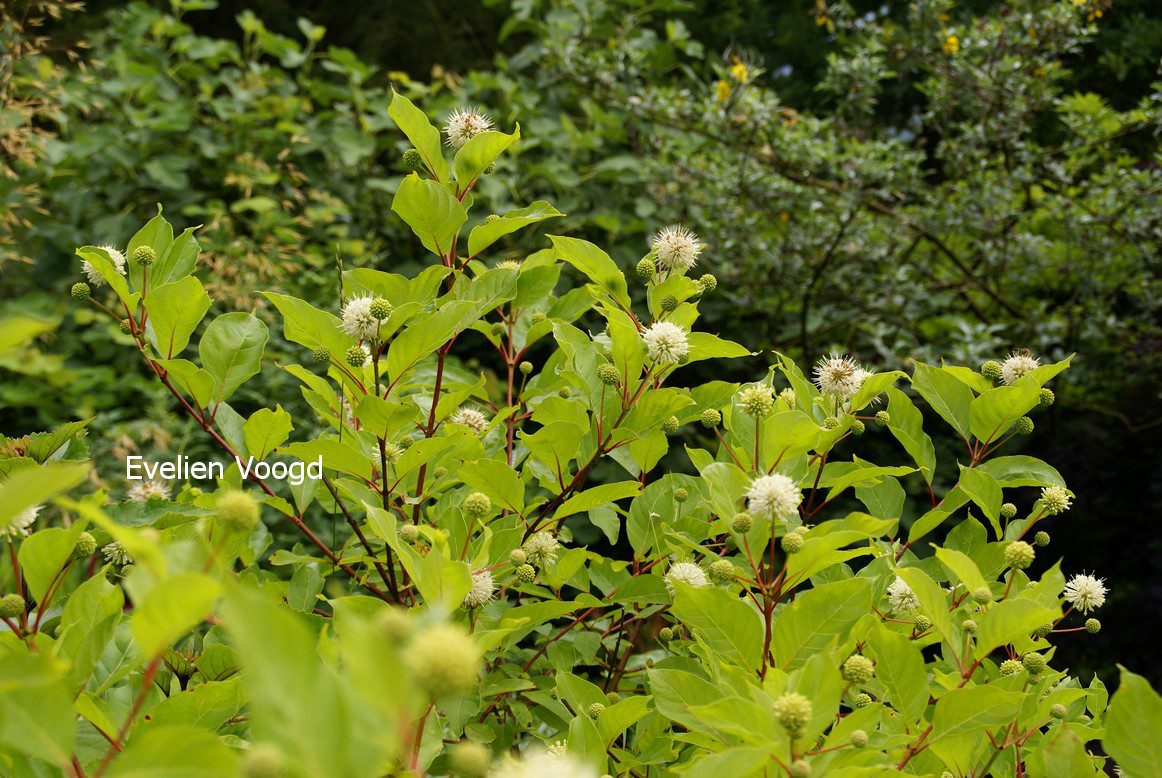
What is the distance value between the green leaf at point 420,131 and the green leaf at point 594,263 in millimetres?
184

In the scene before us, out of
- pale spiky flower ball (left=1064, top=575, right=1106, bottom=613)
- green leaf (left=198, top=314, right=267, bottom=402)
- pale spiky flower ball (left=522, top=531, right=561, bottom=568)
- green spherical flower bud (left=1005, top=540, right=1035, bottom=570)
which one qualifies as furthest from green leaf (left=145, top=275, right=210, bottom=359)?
pale spiky flower ball (left=1064, top=575, right=1106, bottom=613)

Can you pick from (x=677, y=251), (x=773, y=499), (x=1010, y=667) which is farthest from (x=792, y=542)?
(x=677, y=251)

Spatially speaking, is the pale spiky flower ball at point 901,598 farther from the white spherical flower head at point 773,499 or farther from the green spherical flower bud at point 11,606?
the green spherical flower bud at point 11,606

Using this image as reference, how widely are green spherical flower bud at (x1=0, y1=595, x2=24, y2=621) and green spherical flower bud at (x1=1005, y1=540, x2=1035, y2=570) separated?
1.09 m

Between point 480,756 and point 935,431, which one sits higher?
point 480,756

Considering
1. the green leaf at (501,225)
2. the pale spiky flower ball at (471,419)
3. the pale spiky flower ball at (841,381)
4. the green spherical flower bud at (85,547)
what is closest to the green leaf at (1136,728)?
the pale spiky flower ball at (841,381)

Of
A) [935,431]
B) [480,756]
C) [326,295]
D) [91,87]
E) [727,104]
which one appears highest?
[480,756]

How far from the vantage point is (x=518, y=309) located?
140 centimetres

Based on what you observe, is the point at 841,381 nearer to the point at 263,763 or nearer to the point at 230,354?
the point at 230,354

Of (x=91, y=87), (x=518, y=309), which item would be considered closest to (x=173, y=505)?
(x=518, y=309)

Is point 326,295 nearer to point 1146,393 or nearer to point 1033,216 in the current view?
point 1033,216

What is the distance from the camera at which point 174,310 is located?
1.10m

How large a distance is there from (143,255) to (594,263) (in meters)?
0.59

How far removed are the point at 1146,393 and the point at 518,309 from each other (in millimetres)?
3635
